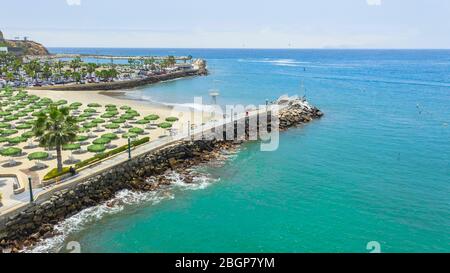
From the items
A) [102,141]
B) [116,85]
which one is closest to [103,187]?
[102,141]

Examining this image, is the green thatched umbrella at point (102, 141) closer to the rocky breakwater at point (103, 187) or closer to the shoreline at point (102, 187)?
the shoreline at point (102, 187)

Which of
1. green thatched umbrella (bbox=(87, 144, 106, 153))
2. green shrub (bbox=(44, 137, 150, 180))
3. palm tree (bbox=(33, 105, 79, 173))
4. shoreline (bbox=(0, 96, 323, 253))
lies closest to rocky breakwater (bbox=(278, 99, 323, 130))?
shoreline (bbox=(0, 96, 323, 253))

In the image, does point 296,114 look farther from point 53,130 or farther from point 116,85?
point 116,85

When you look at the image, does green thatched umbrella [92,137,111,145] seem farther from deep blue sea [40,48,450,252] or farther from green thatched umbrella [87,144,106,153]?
deep blue sea [40,48,450,252]

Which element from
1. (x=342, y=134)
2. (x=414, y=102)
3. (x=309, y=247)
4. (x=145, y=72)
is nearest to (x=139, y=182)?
(x=309, y=247)

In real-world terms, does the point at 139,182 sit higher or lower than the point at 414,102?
lower

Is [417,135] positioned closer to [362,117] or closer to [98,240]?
[362,117]
